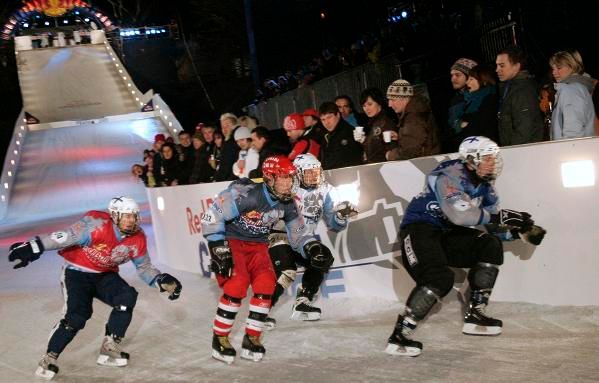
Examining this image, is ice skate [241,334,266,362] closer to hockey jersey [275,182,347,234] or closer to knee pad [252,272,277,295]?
knee pad [252,272,277,295]

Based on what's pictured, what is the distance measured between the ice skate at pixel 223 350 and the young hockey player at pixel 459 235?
134 cm

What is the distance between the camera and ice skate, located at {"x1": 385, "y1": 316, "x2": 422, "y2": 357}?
5.60 m

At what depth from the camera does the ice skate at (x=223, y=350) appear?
6074mm

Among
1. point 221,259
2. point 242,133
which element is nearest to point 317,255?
point 221,259

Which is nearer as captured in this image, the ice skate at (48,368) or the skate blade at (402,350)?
the skate blade at (402,350)

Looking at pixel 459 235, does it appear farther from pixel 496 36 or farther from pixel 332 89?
pixel 332 89

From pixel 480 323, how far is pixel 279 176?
6.66 ft

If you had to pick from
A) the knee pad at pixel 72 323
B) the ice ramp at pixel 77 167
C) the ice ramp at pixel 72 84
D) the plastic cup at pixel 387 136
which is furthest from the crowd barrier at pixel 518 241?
the ice ramp at pixel 72 84

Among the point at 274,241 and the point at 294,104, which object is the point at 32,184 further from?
the point at 274,241

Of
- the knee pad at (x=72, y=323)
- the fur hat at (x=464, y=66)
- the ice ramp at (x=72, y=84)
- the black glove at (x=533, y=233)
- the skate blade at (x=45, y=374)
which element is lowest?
the skate blade at (x=45, y=374)

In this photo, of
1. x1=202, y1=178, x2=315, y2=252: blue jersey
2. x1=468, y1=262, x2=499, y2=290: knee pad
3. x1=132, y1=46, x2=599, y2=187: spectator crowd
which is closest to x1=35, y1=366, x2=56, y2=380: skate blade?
x1=202, y1=178, x2=315, y2=252: blue jersey

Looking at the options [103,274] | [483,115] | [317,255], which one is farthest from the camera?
[483,115]

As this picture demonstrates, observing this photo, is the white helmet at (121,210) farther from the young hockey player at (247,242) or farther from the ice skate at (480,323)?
the ice skate at (480,323)

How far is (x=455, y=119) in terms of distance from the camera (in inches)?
286
